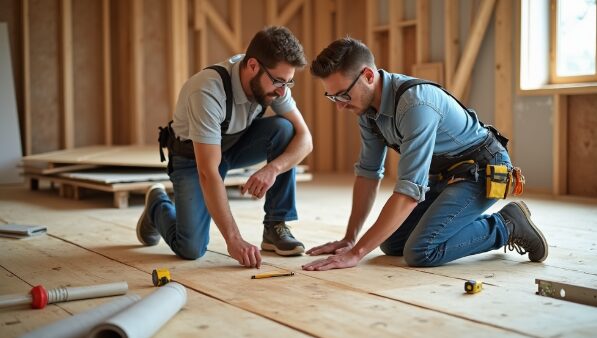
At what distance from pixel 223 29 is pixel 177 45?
654 millimetres

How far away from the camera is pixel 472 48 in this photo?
662 centimetres

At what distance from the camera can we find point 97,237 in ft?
13.3

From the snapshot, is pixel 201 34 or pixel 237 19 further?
pixel 237 19

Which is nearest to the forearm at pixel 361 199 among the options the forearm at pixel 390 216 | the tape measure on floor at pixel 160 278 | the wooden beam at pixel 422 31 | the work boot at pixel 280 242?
the work boot at pixel 280 242

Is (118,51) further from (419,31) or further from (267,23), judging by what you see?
(419,31)

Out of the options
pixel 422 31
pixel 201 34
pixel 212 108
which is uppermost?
pixel 201 34

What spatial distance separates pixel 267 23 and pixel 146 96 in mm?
1775

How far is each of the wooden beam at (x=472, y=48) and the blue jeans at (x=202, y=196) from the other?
361cm

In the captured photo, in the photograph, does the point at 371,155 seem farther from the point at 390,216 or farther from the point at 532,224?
the point at 532,224

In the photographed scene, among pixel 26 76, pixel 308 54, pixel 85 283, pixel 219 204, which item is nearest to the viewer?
pixel 85 283

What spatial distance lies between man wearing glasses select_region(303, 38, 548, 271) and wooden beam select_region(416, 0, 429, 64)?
4115mm

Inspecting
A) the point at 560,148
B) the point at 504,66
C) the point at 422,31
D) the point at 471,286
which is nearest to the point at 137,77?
the point at 422,31

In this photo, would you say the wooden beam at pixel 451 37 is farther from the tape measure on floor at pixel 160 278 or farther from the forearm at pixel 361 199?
the tape measure on floor at pixel 160 278

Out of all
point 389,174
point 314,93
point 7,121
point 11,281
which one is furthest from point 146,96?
point 11,281
